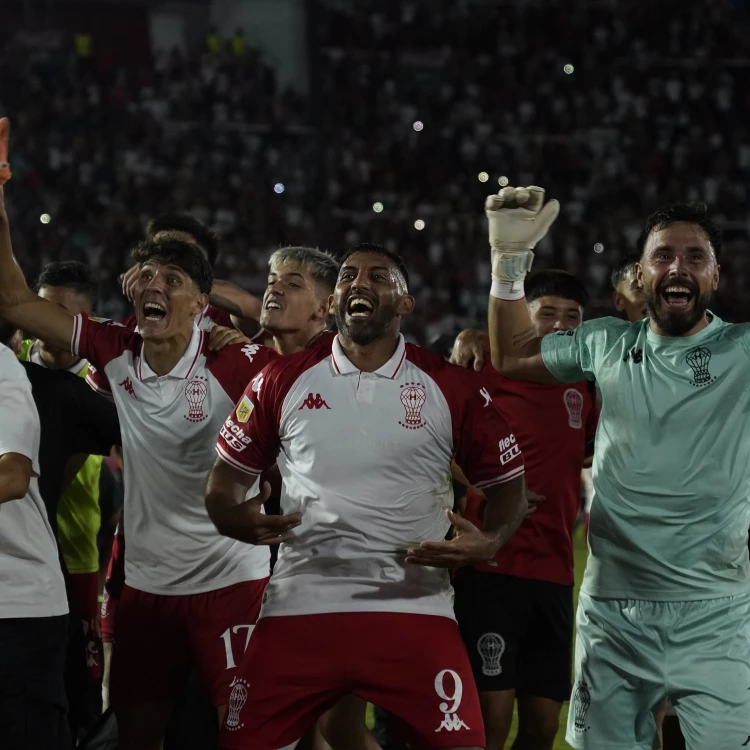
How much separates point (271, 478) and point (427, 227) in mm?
16328

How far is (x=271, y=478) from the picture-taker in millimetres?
4738

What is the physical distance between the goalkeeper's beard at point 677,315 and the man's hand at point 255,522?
1.33 meters

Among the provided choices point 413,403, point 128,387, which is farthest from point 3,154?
point 413,403

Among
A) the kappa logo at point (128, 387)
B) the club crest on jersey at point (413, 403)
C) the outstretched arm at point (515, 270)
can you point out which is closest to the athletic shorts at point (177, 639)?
the kappa logo at point (128, 387)

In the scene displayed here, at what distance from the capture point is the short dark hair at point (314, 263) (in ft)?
17.2

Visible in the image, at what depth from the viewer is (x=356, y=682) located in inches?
145

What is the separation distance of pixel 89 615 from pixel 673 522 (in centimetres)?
319

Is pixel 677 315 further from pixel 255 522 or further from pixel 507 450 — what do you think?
pixel 255 522

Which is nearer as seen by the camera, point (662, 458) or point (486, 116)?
point (662, 458)

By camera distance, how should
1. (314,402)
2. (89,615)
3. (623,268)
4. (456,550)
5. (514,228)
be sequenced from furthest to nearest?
1. (89,615)
2. (623,268)
3. (514,228)
4. (314,402)
5. (456,550)

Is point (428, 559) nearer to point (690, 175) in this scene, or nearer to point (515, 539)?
point (515, 539)

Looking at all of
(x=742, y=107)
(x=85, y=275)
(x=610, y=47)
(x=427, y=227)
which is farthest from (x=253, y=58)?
(x=85, y=275)

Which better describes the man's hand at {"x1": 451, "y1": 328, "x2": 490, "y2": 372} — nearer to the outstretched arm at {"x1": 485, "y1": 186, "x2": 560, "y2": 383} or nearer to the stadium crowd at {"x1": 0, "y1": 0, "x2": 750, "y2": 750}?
the stadium crowd at {"x1": 0, "y1": 0, "x2": 750, "y2": 750}

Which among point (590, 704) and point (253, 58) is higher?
point (253, 58)
